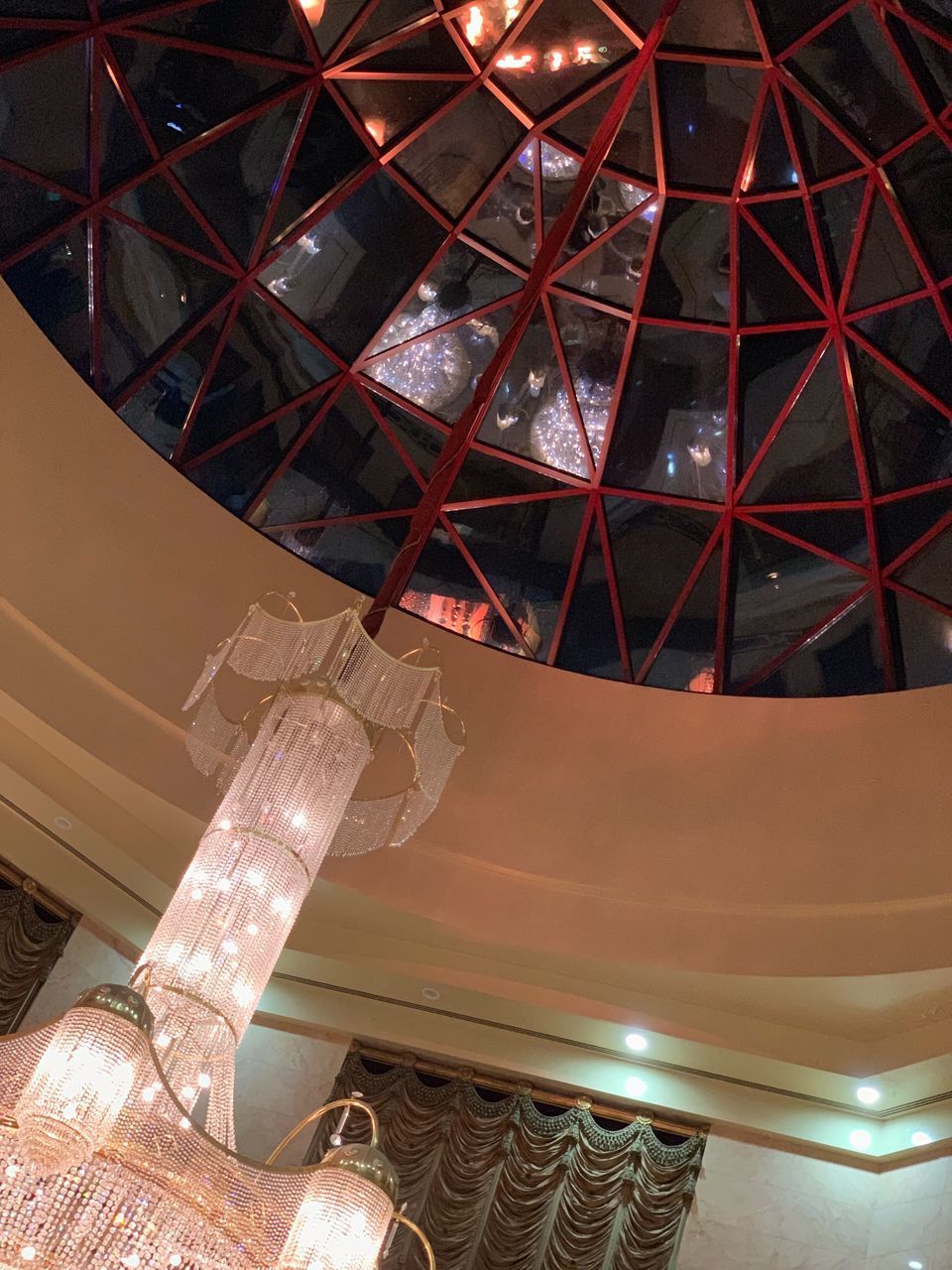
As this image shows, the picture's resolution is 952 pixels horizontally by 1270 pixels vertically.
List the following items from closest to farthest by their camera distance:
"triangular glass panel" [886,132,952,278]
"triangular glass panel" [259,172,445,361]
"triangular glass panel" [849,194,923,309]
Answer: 1. "triangular glass panel" [886,132,952,278]
2. "triangular glass panel" [849,194,923,309]
3. "triangular glass panel" [259,172,445,361]

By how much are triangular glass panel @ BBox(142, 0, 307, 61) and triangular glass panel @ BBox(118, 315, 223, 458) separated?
8.79 ft

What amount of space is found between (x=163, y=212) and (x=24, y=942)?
758 cm

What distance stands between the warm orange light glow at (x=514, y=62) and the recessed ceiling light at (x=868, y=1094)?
1045 cm

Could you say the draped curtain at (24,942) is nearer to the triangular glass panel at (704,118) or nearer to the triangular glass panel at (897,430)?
the triangular glass panel at (897,430)


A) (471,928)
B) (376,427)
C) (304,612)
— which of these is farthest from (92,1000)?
(376,427)

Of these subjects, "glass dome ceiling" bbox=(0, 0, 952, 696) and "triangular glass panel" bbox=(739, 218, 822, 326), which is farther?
"triangular glass panel" bbox=(739, 218, 822, 326)

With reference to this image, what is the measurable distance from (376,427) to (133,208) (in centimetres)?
333

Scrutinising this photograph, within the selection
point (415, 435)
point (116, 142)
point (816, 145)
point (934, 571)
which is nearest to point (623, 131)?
point (816, 145)

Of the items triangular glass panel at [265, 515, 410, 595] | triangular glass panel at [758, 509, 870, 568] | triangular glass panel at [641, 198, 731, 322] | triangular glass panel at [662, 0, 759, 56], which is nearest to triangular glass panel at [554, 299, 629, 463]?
triangular glass panel at [641, 198, 731, 322]

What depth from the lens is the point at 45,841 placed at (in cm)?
1472

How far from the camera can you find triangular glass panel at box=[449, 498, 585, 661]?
51.2 feet

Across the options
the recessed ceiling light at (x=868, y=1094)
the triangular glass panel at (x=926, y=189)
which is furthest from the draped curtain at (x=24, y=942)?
the triangular glass panel at (x=926, y=189)

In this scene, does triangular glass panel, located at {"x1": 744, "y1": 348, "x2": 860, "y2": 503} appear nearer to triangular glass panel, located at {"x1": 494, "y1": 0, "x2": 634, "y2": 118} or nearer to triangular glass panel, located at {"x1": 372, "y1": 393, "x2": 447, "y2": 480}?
triangular glass panel, located at {"x1": 372, "y1": 393, "x2": 447, "y2": 480}

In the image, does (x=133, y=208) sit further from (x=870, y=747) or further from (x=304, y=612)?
(x=870, y=747)
